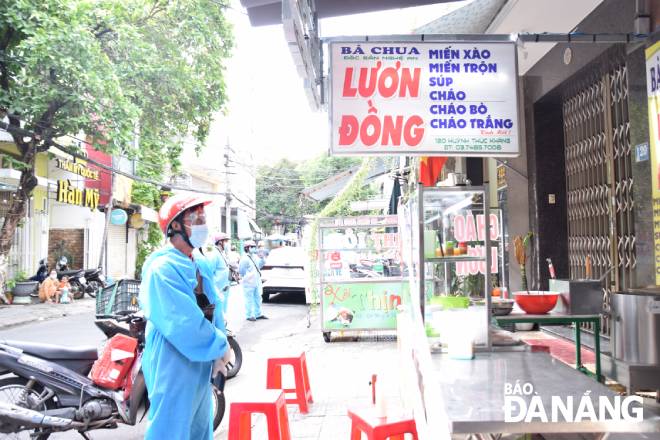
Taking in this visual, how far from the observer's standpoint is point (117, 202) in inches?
811

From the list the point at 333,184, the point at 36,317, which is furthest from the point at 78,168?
the point at 333,184

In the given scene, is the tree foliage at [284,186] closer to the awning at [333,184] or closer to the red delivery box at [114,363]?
the awning at [333,184]

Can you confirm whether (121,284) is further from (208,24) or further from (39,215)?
(39,215)

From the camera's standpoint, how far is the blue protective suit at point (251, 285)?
1164 centimetres

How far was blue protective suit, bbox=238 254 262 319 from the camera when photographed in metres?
11.6

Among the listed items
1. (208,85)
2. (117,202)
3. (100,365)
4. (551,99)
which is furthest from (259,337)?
(117,202)

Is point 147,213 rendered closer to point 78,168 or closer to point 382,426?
point 78,168

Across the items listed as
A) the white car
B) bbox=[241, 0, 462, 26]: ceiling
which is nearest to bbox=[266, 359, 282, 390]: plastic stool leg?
bbox=[241, 0, 462, 26]: ceiling

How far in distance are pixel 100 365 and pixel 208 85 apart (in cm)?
1225

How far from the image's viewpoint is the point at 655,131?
4863 mm

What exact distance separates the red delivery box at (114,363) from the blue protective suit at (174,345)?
128 centimetres

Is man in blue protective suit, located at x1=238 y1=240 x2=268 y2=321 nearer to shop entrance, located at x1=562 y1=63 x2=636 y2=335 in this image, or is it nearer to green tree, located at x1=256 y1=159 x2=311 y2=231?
shop entrance, located at x1=562 y1=63 x2=636 y2=335

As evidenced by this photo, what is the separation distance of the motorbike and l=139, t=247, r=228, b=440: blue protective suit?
1.13 m

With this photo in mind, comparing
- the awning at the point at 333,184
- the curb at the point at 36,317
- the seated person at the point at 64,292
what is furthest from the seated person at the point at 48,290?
the awning at the point at 333,184
